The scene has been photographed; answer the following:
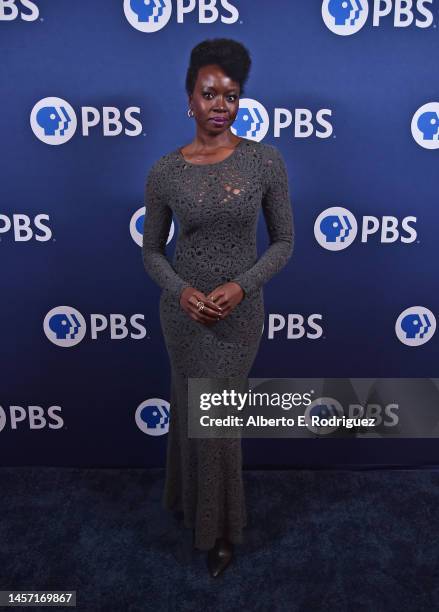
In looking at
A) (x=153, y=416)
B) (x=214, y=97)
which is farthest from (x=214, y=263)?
(x=153, y=416)

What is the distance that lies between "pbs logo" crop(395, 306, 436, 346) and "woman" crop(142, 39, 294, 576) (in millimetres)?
828

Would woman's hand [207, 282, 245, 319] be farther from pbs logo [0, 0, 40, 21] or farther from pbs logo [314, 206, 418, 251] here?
pbs logo [0, 0, 40, 21]

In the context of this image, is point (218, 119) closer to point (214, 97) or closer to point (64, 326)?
point (214, 97)

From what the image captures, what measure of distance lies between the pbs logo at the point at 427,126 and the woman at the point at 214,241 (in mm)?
685

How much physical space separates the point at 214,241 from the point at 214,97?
420 mm

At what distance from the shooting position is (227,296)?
179 cm

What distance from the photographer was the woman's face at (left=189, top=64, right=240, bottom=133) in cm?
172

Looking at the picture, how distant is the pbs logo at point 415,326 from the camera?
2.53 meters

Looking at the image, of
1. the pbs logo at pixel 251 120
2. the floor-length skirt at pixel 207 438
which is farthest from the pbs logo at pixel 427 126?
the floor-length skirt at pixel 207 438

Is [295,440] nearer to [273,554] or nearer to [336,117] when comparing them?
[273,554]

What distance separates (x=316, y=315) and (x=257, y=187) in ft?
2.84

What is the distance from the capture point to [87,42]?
2137 millimetres

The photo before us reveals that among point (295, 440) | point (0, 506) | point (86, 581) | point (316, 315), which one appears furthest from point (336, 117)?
point (0, 506)

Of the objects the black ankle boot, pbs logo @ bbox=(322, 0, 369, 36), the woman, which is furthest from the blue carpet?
pbs logo @ bbox=(322, 0, 369, 36)
